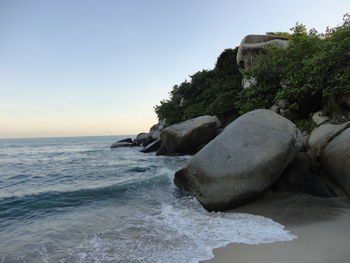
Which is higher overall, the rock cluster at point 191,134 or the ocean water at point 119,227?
the rock cluster at point 191,134

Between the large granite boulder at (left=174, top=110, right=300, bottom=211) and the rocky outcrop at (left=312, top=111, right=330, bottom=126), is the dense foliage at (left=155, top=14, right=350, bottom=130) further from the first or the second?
the large granite boulder at (left=174, top=110, right=300, bottom=211)

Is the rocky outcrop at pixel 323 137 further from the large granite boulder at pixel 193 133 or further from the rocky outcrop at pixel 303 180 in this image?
the large granite boulder at pixel 193 133

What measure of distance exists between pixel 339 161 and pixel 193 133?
8.18m

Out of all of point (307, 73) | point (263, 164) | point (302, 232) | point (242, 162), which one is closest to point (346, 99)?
point (307, 73)

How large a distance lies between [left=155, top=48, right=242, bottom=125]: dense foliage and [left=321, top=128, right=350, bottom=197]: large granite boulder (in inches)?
387

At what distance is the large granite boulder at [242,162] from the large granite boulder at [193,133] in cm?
670

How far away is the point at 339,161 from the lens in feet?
15.0

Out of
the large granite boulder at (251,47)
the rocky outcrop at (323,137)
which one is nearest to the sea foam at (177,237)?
the rocky outcrop at (323,137)

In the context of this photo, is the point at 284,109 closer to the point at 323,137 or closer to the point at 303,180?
the point at 323,137

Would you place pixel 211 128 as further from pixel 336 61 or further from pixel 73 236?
pixel 73 236

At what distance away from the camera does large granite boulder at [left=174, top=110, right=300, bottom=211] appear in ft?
14.9

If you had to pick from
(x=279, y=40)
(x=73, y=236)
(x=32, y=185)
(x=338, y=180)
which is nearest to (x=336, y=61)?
(x=338, y=180)

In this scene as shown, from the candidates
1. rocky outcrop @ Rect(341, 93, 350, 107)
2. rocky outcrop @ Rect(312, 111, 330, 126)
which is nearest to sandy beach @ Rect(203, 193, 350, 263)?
rocky outcrop @ Rect(312, 111, 330, 126)

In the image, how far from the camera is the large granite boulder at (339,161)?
4418 millimetres
